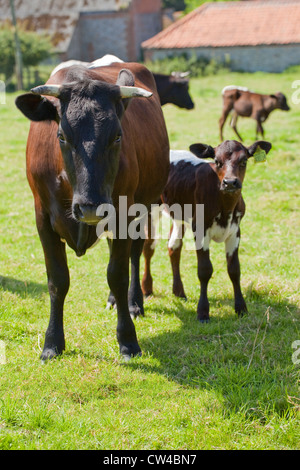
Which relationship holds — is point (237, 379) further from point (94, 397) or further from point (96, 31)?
point (96, 31)

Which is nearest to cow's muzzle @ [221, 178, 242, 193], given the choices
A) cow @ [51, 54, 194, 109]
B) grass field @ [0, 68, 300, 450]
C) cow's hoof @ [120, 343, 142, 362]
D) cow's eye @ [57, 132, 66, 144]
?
grass field @ [0, 68, 300, 450]

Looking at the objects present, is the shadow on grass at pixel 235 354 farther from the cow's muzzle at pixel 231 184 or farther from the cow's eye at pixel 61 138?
the cow's eye at pixel 61 138

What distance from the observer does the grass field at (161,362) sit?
3.37 m

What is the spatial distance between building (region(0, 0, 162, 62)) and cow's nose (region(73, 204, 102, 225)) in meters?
40.5

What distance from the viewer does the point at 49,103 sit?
3908 millimetres

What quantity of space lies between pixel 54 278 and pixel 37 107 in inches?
49.6

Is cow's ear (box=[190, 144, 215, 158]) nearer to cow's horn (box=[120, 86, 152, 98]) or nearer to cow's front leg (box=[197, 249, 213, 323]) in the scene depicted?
cow's front leg (box=[197, 249, 213, 323])

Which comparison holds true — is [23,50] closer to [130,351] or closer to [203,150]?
[203,150]

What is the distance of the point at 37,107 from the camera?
155 inches

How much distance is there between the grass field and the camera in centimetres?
337

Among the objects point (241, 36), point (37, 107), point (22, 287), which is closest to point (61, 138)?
point (37, 107)

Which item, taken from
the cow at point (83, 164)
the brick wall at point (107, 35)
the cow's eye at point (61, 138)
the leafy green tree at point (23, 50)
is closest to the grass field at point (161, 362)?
the cow at point (83, 164)

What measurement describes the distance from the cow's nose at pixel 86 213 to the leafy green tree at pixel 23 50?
34.5 meters

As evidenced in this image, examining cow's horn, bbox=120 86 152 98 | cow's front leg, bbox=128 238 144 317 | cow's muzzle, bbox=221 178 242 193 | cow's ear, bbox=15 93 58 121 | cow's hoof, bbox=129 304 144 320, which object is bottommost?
cow's hoof, bbox=129 304 144 320
